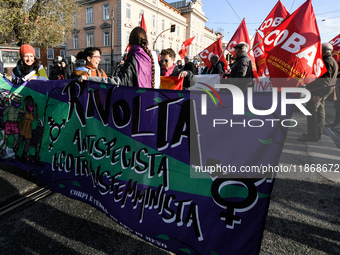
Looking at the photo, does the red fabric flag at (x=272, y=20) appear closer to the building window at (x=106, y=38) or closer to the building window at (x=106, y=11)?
the building window at (x=106, y=38)

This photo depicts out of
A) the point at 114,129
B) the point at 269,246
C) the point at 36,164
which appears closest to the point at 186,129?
the point at 114,129

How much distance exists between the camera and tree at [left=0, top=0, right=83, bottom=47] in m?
14.2

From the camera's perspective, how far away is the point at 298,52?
365 centimetres

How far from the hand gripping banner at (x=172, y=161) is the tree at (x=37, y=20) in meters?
15.5

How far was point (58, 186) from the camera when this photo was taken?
8.98 feet

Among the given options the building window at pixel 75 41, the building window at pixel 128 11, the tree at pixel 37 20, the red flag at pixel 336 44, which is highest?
the building window at pixel 128 11

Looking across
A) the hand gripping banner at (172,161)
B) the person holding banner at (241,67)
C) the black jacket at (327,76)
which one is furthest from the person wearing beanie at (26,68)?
the black jacket at (327,76)

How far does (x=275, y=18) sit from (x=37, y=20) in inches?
629

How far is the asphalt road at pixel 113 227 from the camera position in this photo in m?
2.00

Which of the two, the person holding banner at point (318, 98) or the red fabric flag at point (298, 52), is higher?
the red fabric flag at point (298, 52)

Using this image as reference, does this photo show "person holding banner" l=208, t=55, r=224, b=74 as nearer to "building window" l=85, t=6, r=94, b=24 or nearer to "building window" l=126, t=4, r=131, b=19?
"building window" l=126, t=4, r=131, b=19

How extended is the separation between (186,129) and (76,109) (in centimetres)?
145

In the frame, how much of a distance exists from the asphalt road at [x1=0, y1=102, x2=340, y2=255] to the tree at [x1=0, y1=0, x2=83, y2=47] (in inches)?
608

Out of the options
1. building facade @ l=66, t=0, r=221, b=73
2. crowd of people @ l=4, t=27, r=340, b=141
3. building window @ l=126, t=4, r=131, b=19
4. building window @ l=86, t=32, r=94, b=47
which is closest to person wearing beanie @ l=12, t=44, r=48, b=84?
crowd of people @ l=4, t=27, r=340, b=141
